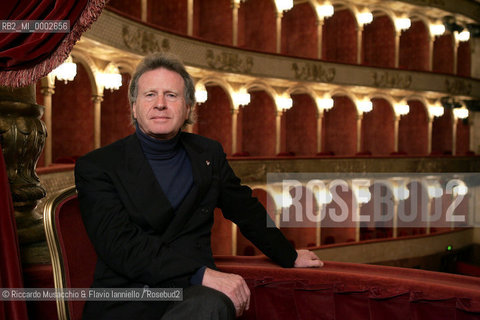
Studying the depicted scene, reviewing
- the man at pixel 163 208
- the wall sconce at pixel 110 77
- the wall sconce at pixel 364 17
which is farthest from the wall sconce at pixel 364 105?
the man at pixel 163 208

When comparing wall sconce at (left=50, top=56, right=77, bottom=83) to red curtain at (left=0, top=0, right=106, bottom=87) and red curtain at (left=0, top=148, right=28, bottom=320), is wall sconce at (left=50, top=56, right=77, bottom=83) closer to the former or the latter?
red curtain at (left=0, top=0, right=106, bottom=87)

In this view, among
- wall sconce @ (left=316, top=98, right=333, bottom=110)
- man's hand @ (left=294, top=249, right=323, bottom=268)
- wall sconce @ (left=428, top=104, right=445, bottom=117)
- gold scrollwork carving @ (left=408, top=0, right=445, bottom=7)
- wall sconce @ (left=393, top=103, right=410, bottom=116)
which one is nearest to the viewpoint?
man's hand @ (left=294, top=249, right=323, bottom=268)

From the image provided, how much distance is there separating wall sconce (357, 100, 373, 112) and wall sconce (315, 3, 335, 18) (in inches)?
161

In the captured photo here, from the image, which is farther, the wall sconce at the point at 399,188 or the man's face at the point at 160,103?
the wall sconce at the point at 399,188

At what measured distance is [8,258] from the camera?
2.28 meters

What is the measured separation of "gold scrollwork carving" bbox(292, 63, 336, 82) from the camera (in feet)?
66.7

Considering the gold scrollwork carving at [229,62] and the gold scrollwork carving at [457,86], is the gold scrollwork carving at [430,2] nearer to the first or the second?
the gold scrollwork carving at [457,86]

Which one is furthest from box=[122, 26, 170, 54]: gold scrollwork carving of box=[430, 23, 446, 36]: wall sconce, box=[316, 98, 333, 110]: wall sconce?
box=[430, 23, 446, 36]: wall sconce

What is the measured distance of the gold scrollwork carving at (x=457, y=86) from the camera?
2498cm

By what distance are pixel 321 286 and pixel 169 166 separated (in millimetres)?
951

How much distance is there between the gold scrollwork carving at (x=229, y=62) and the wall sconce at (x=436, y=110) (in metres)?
11.3

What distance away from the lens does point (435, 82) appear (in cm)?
2450

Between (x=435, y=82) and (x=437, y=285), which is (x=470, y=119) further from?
(x=437, y=285)

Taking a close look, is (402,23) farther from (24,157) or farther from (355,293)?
(24,157)
